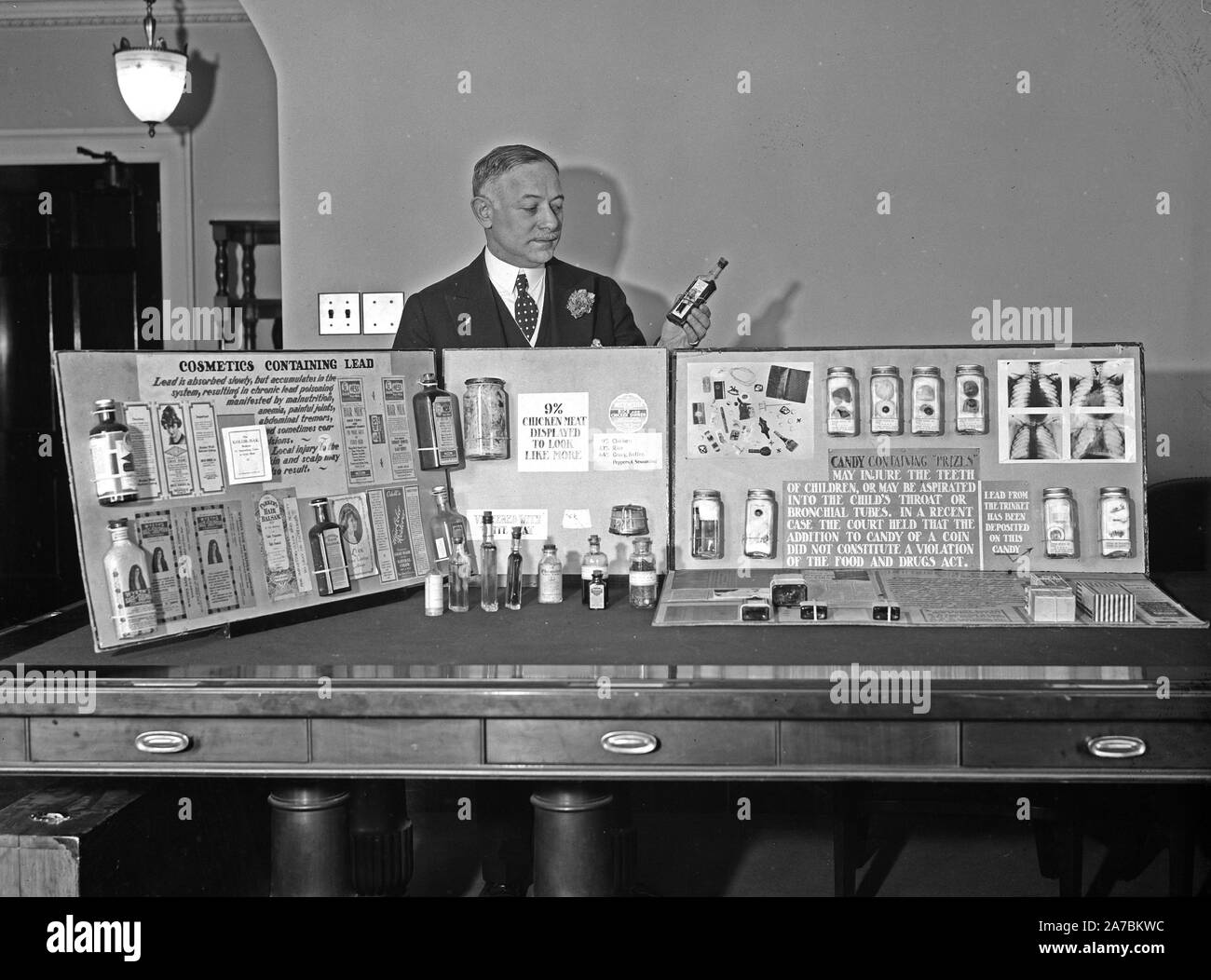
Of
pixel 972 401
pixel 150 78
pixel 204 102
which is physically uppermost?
pixel 204 102

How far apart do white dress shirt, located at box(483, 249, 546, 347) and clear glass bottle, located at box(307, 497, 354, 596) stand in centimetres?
118

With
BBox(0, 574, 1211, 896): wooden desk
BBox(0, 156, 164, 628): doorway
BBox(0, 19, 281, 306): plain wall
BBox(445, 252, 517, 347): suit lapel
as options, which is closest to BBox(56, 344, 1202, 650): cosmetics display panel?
BBox(0, 574, 1211, 896): wooden desk

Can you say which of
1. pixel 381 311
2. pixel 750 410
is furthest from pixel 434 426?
pixel 381 311

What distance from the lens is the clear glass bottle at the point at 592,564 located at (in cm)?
185

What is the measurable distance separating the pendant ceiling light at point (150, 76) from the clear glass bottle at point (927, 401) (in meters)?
3.87

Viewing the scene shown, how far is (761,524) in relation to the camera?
195 cm

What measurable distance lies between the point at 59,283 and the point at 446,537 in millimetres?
4697

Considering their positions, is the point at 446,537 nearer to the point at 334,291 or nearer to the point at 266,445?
the point at 266,445

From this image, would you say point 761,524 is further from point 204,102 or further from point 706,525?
point 204,102

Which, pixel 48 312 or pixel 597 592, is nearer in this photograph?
pixel 597 592

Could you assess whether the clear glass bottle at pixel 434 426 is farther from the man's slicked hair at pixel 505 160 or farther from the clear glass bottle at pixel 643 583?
the man's slicked hair at pixel 505 160

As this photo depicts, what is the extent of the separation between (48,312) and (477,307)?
157 inches

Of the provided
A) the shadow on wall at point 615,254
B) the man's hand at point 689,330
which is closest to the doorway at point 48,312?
the shadow on wall at point 615,254

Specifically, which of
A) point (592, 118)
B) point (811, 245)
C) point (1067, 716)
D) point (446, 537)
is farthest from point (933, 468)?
point (592, 118)
